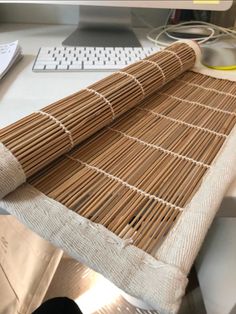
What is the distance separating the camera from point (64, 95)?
46cm

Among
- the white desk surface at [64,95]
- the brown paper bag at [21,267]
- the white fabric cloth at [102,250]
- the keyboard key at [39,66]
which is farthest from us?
the brown paper bag at [21,267]

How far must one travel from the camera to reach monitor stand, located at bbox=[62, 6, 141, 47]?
2.38 feet

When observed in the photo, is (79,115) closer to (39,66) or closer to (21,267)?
(39,66)

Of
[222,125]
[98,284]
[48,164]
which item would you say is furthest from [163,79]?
[98,284]

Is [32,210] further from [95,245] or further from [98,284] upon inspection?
[98,284]

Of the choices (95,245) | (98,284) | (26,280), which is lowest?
(98,284)

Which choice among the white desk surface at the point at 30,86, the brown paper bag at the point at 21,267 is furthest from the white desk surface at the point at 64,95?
the brown paper bag at the point at 21,267

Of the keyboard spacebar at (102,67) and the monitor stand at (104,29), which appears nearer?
the keyboard spacebar at (102,67)

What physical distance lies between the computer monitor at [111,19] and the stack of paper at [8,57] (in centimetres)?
14

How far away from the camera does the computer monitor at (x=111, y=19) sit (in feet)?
2.16

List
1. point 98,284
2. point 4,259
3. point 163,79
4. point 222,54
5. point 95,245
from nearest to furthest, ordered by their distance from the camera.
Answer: point 95,245 → point 163,79 → point 222,54 → point 4,259 → point 98,284

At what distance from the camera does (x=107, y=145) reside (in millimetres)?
346

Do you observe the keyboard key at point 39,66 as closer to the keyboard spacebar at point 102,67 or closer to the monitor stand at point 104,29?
the keyboard spacebar at point 102,67

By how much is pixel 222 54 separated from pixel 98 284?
733mm
